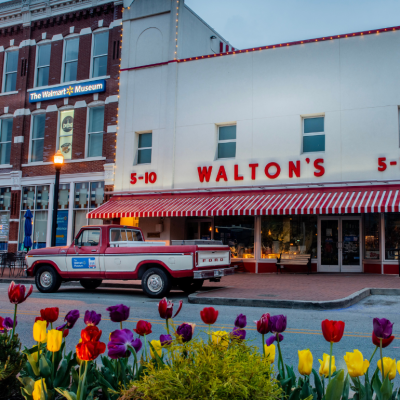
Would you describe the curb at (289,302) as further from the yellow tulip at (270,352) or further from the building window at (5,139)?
the building window at (5,139)

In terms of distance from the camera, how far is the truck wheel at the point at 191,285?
13.4 m

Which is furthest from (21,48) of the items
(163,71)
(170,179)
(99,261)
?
(99,261)

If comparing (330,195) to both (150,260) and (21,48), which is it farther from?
(21,48)

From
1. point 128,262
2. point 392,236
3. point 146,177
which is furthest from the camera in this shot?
point 146,177

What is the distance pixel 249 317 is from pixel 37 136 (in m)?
18.8

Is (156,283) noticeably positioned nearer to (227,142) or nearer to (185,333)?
(227,142)

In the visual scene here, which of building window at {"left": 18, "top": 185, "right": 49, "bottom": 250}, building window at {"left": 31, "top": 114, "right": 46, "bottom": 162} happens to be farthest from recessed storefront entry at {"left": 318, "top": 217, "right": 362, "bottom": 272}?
building window at {"left": 31, "top": 114, "right": 46, "bottom": 162}

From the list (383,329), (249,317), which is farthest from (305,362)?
(249,317)

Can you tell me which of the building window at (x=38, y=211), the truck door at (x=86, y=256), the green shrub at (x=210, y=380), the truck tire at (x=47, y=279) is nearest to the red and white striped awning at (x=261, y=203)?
the building window at (x=38, y=211)

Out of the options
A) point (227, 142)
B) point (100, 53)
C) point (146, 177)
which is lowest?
point (146, 177)

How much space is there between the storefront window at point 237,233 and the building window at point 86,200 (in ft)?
19.2

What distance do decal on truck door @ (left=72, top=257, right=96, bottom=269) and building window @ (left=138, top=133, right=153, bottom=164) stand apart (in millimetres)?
8791

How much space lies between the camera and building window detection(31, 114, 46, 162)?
24.5 metres

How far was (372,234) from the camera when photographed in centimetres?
1797
